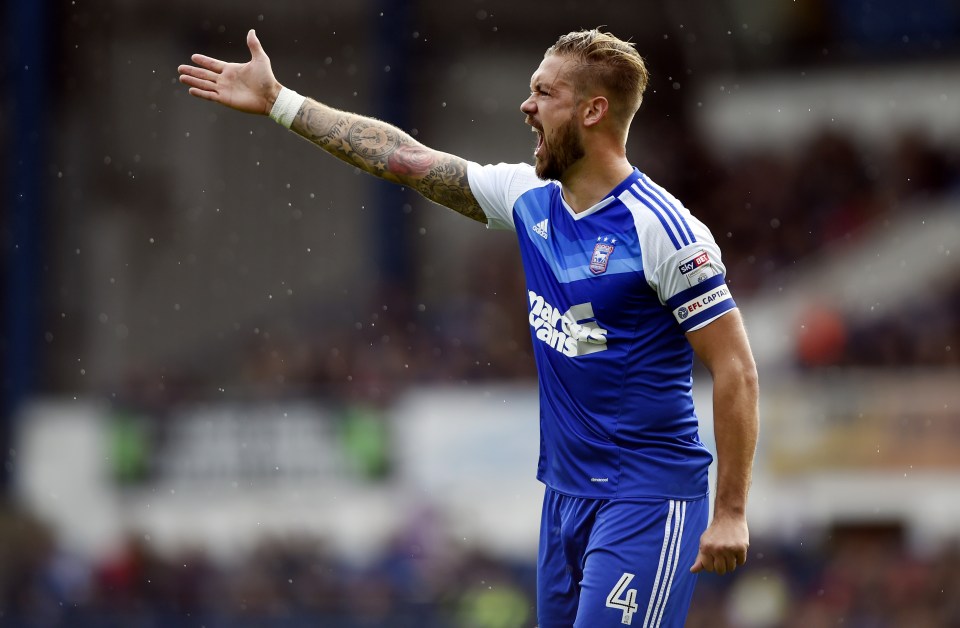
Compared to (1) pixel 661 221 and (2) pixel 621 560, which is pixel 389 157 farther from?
(2) pixel 621 560

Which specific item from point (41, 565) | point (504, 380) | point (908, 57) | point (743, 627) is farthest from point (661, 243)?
point (908, 57)

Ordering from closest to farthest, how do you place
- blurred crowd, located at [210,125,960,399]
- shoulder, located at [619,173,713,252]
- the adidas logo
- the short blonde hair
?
shoulder, located at [619,173,713,252] < the short blonde hair < the adidas logo < blurred crowd, located at [210,125,960,399]

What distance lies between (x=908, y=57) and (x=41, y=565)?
492 inches

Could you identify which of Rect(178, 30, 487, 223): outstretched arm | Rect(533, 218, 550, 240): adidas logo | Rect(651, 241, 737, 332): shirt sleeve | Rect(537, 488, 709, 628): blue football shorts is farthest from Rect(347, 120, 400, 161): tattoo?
Rect(537, 488, 709, 628): blue football shorts

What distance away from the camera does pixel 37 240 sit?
65.9ft

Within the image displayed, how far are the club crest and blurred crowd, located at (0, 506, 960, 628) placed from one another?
31.4 feet

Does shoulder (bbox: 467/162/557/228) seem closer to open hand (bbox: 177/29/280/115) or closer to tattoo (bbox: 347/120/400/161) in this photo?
tattoo (bbox: 347/120/400/161)

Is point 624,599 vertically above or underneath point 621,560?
underneath

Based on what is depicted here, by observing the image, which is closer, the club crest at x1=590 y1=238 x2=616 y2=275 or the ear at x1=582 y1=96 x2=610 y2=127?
the club crest at x1=590 y1=238 x2=616 y2=275

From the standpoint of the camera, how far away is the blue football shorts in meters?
4.74

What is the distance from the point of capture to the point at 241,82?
213 inches

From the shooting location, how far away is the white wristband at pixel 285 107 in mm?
5441

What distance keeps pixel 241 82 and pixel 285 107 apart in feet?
0.58

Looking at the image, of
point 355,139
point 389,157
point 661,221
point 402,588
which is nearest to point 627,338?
point 661,221
